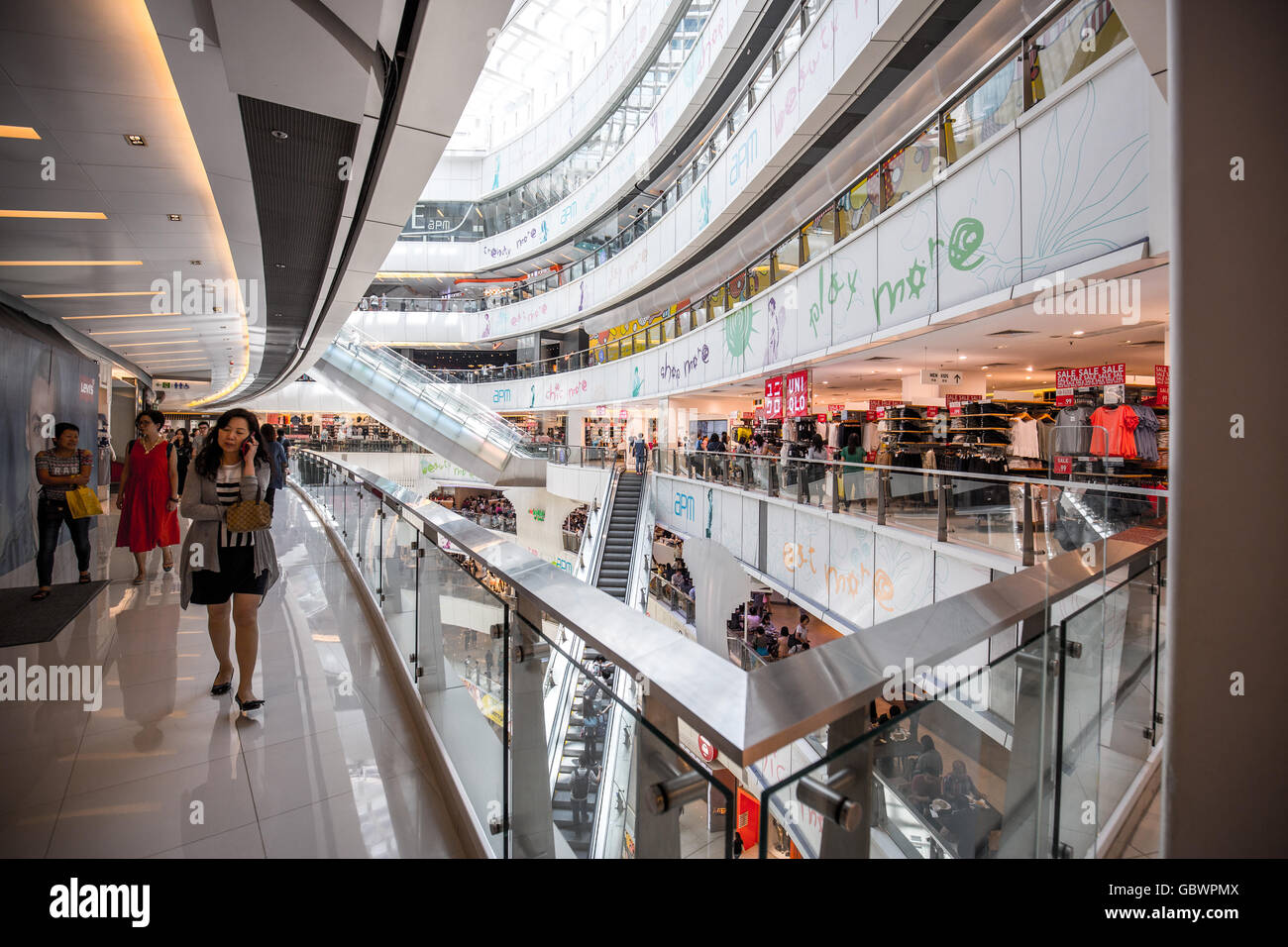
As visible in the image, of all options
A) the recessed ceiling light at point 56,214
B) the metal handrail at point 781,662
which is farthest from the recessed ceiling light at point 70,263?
the metal handrail at point 781,662

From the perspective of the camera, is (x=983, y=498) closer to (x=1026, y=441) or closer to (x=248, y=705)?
(x=1026, y=441)

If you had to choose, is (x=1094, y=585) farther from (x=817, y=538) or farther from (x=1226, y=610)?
(x=817, y=538)

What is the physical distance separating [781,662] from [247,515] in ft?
9.79

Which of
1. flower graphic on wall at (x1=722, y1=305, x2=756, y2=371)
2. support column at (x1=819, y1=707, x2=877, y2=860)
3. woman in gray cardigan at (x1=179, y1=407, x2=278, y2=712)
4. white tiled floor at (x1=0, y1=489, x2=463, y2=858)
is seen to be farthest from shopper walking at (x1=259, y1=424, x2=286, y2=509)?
flower graphic on wall at (x1=722, y1=305, x2=756, y2=371)

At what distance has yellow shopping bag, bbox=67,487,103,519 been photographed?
17.3 ft

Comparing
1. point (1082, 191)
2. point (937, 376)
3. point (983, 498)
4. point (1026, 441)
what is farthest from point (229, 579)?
point (937, 376)

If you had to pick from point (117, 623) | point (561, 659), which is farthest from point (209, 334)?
point (561, 659)

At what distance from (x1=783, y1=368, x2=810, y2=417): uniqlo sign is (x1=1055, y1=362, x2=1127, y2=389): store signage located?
13.0ft

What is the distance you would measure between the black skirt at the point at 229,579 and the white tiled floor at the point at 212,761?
0.57m

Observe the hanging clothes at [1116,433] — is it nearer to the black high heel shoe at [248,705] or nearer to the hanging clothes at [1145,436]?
the hanging clothes at [1145,436]

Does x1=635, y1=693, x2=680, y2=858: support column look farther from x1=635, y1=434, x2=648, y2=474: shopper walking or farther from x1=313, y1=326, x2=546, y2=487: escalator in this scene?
x1=313, y1=326, x2=546, y2=487: escalator

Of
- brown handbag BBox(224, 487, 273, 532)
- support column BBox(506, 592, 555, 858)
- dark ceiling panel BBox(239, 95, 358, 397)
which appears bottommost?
support column BBox(506, 592, 555, 858)

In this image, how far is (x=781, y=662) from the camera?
112cm
